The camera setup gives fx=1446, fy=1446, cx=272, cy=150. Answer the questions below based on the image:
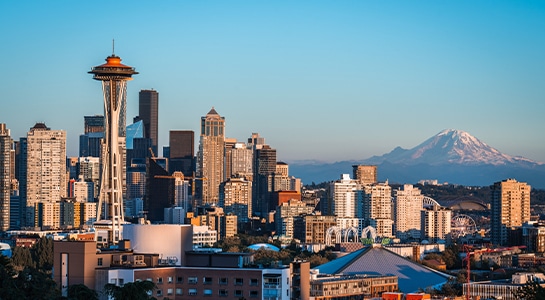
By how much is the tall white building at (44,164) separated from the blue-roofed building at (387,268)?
7608cm

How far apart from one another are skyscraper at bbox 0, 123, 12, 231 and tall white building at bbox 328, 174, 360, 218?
4143 centimetres

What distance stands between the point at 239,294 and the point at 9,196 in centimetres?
12436

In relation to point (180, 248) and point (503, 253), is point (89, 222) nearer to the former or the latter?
point (503, 253)

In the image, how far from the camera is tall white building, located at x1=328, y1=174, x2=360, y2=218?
184875 millimetres

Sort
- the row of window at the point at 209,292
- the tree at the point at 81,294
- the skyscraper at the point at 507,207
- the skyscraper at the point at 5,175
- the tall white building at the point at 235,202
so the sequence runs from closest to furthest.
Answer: the tree at the point at 81,294, the row of window at the point at 209,292, the skyscraper at the point at 507,207, the skyscraper at the point at 5,175, the tall white building at the point at 235,202

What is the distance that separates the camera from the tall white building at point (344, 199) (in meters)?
185

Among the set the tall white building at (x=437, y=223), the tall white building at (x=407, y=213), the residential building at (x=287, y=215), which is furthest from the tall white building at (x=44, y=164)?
the tall white building at (x=437, y=223)

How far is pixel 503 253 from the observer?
12950cm

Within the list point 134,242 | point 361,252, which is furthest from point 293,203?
point 134,242

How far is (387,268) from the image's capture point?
102812 millimetres

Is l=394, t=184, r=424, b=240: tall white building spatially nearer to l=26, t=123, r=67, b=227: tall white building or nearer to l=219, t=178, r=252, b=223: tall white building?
l=219, t=178, r=252, b=223: tall white building

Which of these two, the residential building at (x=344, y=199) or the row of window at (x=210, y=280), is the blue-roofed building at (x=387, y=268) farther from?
the residential building at (x=344, y=199)

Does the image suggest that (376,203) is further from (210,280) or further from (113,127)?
(210,280)

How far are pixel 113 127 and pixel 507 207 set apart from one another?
69.2 m
